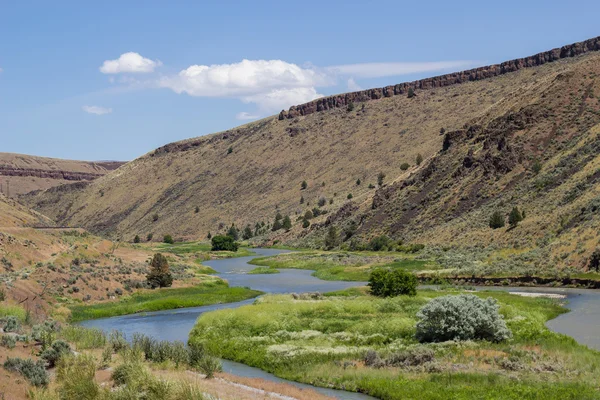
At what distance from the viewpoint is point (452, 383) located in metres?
22.8

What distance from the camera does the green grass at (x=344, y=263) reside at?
222 ft

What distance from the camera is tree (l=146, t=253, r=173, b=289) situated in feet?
190

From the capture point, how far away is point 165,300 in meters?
51.4

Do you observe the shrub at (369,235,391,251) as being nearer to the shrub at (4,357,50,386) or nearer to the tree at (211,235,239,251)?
the tree at (211,235,239,251)

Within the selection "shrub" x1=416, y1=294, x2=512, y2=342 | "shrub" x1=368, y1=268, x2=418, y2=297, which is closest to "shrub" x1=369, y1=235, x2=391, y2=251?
"shrub" x1=368, y1=268, x2=418, y2=297

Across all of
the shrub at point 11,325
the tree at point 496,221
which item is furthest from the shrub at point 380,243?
the shrub at point 11,325

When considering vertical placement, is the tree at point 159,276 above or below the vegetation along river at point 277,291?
above

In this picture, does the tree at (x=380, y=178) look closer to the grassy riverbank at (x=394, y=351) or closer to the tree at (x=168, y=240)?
the tree at (x=168, y=240)

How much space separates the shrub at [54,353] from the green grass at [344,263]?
42.9 meters

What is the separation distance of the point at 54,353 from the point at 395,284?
2563cm

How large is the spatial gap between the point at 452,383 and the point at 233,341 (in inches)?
527

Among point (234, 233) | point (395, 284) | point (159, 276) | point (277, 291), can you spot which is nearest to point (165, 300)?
point (159, 276)

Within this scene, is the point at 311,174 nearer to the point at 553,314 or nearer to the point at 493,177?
the point at 493,177

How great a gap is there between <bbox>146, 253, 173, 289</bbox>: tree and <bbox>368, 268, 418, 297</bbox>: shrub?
19.2m
